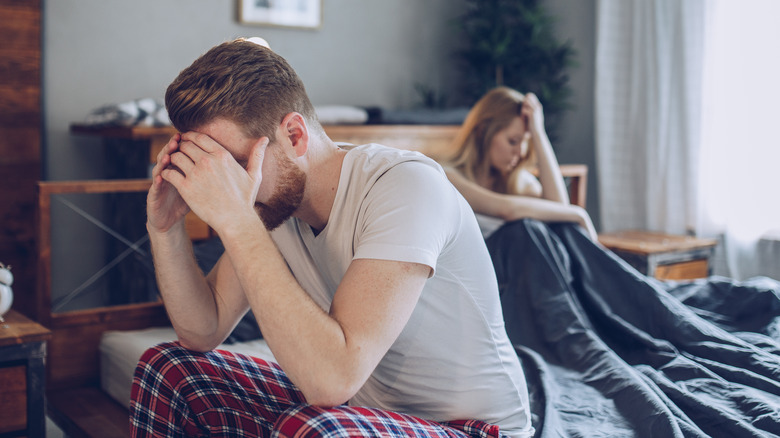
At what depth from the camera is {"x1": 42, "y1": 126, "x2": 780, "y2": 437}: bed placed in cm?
144

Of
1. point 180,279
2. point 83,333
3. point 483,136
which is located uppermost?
point 483,136

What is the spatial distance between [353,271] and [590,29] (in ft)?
10.4

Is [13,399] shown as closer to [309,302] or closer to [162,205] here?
[162,205]

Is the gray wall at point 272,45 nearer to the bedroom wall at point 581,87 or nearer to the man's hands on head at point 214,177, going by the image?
the bedroom wall at point 581,87

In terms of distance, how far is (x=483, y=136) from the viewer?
2.61 meters

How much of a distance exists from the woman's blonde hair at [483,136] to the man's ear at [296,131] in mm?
1477

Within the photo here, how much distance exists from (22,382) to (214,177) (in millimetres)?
888

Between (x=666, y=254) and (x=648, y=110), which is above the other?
(x=648, y=110)

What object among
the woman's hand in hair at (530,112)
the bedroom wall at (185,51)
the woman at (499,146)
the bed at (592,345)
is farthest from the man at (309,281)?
the bedroom wall at (185,51)

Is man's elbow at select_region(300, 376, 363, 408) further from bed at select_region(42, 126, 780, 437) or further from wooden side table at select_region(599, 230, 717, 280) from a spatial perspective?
wooden side table at select_region(599, 230, 717, 280)

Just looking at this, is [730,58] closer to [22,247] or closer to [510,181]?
[510,181]

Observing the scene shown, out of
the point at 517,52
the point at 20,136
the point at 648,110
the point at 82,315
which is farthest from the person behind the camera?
the point at 517,52

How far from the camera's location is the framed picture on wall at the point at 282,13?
313 centimetres

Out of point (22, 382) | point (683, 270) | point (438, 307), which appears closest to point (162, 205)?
point (438, 307)
